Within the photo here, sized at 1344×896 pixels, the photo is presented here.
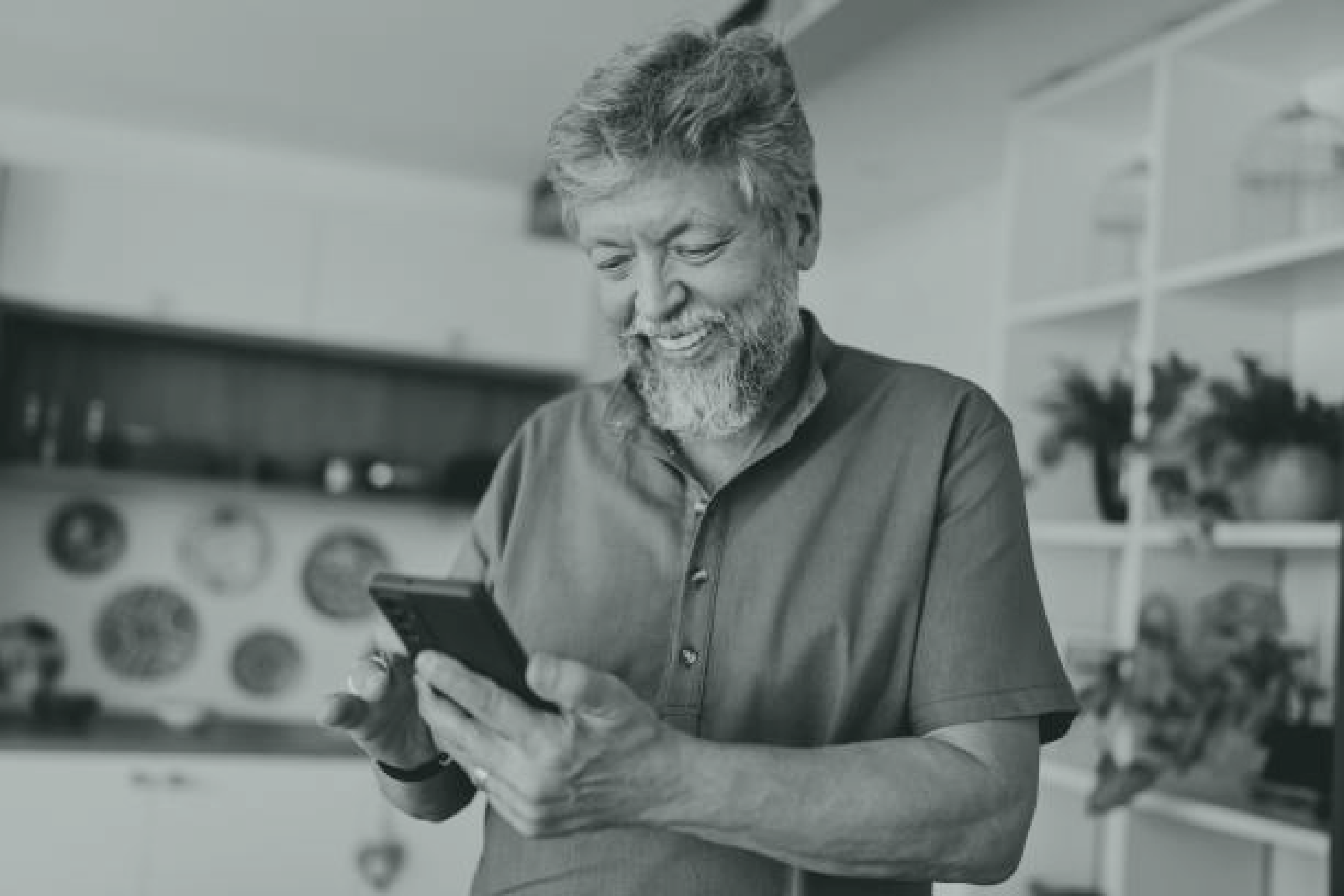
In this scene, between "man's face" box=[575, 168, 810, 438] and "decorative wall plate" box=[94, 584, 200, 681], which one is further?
"decorative wall plate" box=[94, 584, 200, 681]

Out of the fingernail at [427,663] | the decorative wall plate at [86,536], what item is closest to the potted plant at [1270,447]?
the fingernail at [427,663]

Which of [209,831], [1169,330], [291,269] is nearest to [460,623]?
[1169,330]

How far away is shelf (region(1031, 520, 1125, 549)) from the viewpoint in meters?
2.87

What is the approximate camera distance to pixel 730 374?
1.28 m

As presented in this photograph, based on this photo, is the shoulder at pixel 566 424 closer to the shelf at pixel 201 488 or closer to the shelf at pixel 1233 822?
the shelf at pixel 1233 822

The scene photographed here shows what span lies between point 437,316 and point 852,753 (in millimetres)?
3710

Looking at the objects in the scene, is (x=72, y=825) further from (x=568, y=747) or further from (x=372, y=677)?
(x=568, y=747)

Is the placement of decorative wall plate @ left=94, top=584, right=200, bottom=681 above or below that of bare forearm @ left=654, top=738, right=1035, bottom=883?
below

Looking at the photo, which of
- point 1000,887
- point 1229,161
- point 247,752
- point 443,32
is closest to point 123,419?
point 247,752

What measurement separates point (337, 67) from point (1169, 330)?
238 cm

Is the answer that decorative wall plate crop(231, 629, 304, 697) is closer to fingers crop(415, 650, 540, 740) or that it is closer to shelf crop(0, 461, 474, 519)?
shelf crop(0, 461, 474, 519)

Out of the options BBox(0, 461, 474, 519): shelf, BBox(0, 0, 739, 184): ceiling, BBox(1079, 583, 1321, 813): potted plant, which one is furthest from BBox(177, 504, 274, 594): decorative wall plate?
BBox(1079, 583, 1321, 813): potted plant

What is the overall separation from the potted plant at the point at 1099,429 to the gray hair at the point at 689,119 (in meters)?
1.74

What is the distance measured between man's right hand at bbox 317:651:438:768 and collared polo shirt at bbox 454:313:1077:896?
104 millimetres
